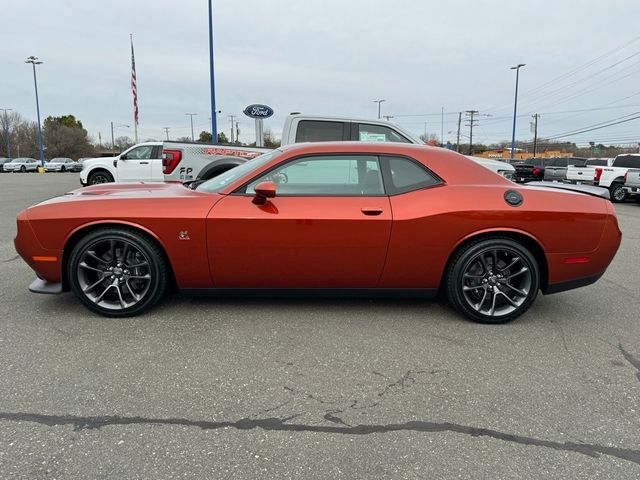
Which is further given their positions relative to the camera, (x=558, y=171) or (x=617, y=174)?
(x=558, y=171)

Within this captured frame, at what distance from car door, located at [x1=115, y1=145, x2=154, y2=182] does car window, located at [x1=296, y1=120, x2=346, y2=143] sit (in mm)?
7578

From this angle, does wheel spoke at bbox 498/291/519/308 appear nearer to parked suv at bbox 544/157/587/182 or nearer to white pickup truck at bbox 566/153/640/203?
white pickup truck at bbox 566/153/640/203

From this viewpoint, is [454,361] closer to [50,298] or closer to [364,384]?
[364,384]

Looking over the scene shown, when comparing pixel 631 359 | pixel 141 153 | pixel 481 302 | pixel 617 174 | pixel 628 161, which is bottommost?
pixel 631 359

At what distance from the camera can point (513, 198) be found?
11.7ft

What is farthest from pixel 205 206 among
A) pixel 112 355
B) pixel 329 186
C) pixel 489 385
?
pixel 489 385

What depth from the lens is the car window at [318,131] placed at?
734 cm

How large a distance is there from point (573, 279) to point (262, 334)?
2657 millimetres

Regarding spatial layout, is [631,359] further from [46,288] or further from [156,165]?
[156,165]

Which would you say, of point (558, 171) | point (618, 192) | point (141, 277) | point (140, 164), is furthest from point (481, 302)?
point (558, 171)

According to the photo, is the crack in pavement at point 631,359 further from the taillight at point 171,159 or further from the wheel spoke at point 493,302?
the taillight at point 171,159

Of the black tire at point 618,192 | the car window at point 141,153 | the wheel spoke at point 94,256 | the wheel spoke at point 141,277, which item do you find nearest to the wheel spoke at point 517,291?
the wheel spoke at point 141,277

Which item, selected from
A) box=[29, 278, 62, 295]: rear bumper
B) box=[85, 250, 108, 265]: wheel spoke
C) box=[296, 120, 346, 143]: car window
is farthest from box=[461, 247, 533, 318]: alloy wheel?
box=[296, 120, 346, 143]: car window

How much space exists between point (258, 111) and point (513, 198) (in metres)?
11.2
